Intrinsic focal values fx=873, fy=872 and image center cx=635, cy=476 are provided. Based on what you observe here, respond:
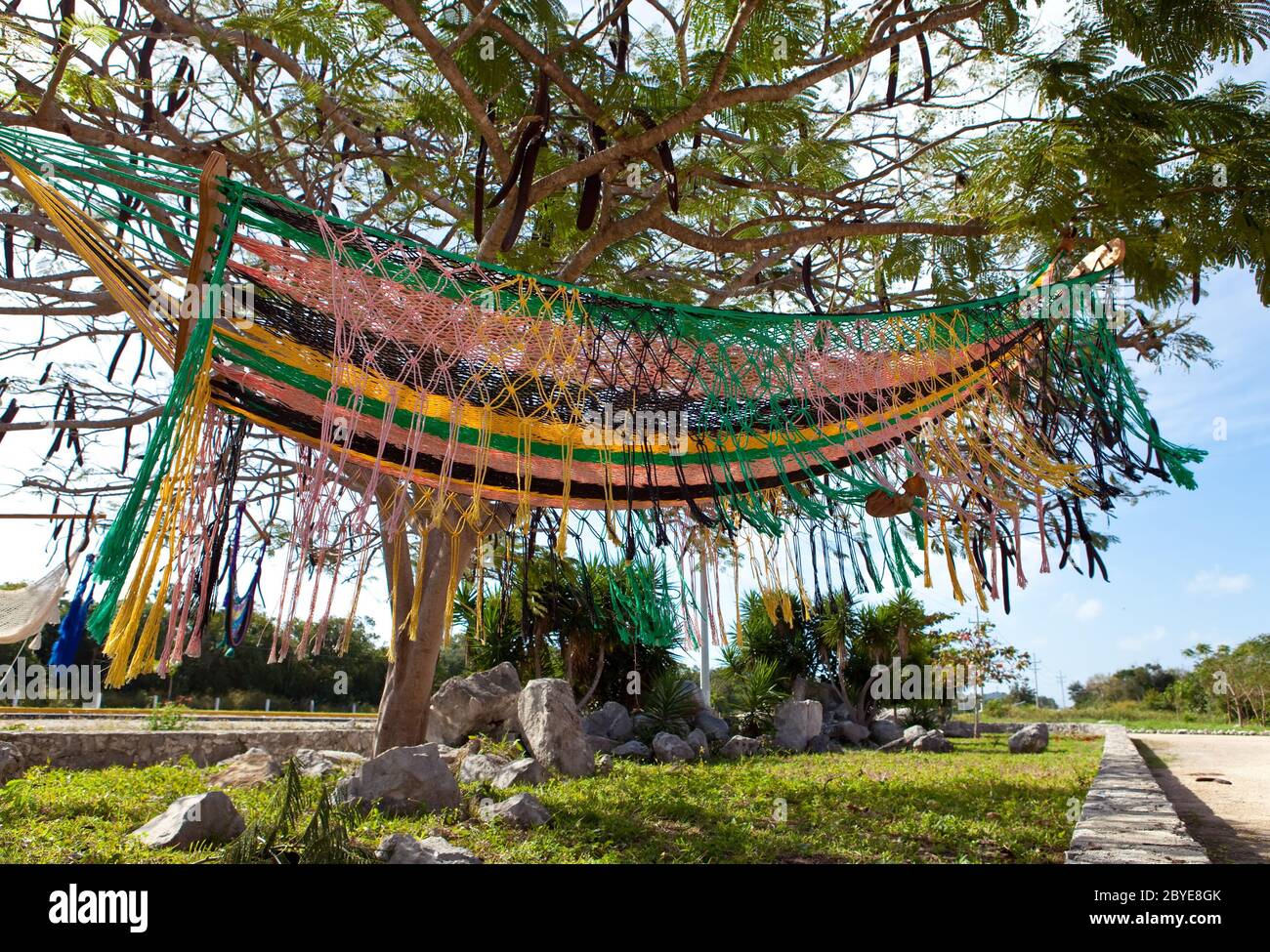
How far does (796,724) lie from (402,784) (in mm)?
5735

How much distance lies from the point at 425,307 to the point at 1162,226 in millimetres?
2663

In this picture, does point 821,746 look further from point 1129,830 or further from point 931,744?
point 1129,830

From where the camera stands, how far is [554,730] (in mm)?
5770

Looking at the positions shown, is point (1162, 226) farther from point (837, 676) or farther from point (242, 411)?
point (837, 676)

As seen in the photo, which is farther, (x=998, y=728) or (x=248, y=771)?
(x=998, y=728)

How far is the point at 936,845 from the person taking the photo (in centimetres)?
361

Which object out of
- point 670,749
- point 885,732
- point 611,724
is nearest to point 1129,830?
point 670,749

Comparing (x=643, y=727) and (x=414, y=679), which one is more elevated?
(x=414, y=679)

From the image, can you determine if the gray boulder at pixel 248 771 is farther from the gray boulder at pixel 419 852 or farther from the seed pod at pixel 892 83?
the seed pod at pixel 892 83

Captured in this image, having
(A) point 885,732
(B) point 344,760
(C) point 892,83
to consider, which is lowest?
(A) point 885,732

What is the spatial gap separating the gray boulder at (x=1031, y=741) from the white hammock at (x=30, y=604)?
8.93 meters

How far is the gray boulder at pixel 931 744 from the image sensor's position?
923 centimetres
